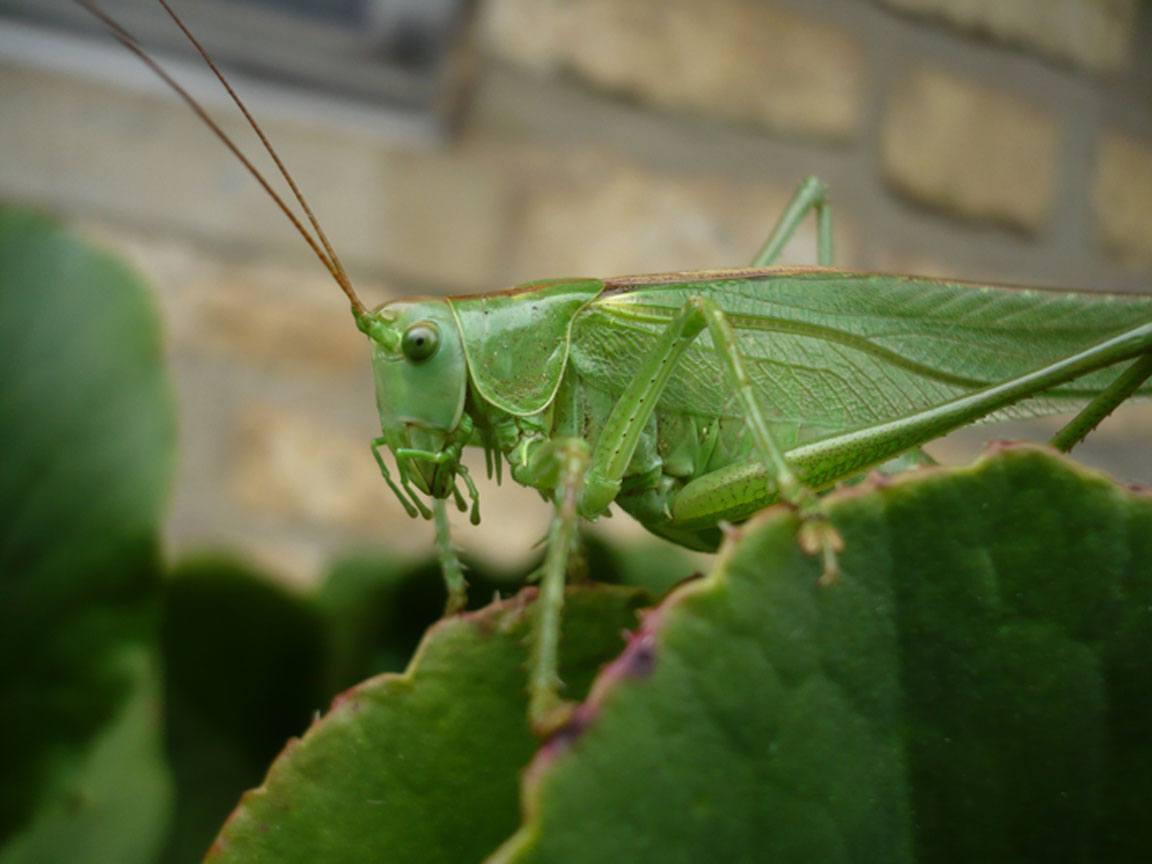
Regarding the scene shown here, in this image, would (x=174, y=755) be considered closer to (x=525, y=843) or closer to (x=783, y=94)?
(x=525, y=843)

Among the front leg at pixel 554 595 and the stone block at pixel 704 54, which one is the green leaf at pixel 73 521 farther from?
the stone block at pixel 704 54

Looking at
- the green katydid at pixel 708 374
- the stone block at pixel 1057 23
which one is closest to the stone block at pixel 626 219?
the stone block at pixel 1057 23

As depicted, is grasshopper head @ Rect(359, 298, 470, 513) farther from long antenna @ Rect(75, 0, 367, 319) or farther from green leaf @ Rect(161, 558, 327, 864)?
green leaf @ Rect(161, 558, 327, 864)

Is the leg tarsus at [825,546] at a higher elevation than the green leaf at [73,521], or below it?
higher

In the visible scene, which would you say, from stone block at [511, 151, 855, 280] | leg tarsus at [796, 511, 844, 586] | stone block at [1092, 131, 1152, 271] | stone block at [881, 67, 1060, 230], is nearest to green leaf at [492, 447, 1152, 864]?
leg tarsus at [796, 511, 844, 586]

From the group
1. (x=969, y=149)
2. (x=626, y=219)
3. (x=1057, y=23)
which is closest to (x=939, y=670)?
(x=626, y=219)
